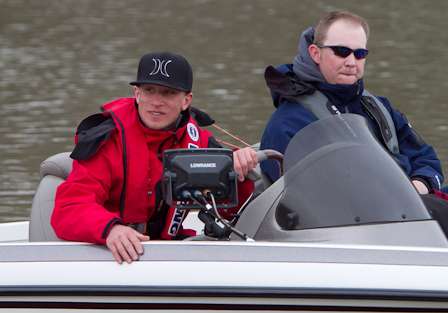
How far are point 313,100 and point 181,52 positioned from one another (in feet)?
38.6

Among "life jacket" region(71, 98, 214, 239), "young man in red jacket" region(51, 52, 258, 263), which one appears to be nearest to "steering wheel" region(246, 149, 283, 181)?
"young man in red jacket" region(51, 52, 258, 263)

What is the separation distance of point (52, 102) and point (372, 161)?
30.4ft

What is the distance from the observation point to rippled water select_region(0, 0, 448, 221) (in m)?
11.5

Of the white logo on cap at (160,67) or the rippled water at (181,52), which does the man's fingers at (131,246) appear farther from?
the rippled water at (181,52)

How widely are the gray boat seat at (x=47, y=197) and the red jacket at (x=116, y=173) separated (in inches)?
11.9

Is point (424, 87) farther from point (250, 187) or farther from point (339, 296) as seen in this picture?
point (339, 296)

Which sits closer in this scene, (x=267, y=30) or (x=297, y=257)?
(x=297, y=257)

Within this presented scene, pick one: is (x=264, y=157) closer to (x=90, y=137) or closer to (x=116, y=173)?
(x=116, y=173)

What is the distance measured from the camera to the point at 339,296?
406 cm

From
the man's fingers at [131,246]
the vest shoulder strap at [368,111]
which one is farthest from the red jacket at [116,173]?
the vest shoulder strap at [368,111]

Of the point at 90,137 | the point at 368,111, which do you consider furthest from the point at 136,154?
the point at 368,111

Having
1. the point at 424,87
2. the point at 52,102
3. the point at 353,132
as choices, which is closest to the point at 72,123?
the point at 52,102

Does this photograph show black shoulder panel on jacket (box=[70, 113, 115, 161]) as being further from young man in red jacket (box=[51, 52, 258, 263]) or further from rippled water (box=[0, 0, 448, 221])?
rippled water (box=[0, 0, 448, 221])

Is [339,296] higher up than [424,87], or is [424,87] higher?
[339,296]
